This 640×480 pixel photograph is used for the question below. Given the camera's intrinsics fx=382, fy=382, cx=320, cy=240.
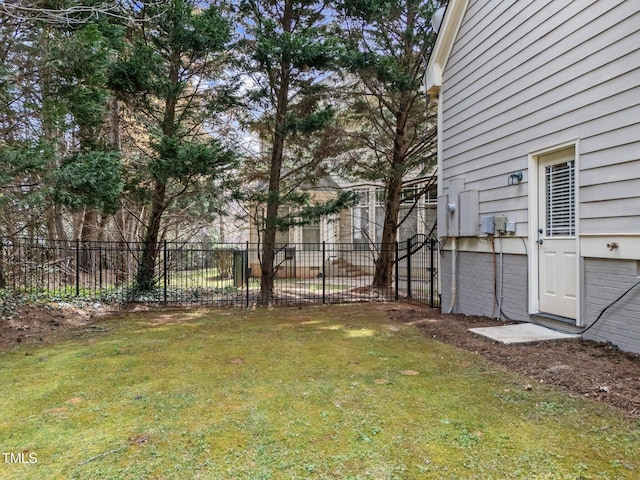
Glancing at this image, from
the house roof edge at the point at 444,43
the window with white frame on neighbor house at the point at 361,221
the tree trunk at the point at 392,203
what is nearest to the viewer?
the house roof edge at the point at 444,43

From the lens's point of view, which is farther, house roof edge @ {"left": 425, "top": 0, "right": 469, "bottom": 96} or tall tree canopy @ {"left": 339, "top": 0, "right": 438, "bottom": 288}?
tall tree canopy @ {"left": 339, "top": 0, "right": 438, "bottom": 288}

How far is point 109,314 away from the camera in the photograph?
7.21 metres

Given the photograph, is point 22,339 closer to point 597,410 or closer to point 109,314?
point 109,314

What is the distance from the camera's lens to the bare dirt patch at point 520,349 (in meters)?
3.02

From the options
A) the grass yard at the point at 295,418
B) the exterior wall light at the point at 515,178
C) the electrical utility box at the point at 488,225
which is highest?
the exterior wall light at the point at 515,178

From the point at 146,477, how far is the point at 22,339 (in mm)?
4548

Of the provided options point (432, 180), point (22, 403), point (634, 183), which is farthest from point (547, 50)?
point (22, 403)

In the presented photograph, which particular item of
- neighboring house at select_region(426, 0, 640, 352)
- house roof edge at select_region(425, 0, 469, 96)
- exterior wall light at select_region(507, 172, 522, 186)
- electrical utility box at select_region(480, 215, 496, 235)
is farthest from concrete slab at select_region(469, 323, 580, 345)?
house roof edge at select_region(425, 0, 469, 96)

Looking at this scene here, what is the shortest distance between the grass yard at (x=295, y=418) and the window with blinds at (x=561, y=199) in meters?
1.95

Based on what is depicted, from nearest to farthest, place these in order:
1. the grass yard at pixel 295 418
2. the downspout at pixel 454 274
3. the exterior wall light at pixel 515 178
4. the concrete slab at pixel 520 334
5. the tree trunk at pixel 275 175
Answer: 1. the grass yard at pixel 295 418
2. the concrete slab at pixel 520 334
3. the exterior wall light at pixel 515 178
4. the downspout at pixel 454 274
5. the tree trunk at pixel 275 175

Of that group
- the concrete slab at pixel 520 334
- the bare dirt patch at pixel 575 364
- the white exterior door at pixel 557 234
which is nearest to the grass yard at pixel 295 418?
the bare dirt patch at pixel 575 364

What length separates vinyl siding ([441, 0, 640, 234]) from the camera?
12.3 ft

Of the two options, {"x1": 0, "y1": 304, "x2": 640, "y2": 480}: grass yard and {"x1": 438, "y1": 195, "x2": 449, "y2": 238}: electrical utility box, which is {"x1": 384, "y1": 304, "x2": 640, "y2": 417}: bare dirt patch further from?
{"x1": 438, "y1": 195, "x2": 449, "y2": 238}: electrical utility box

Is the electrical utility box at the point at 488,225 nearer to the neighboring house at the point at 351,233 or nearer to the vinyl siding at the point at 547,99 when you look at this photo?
the vinyl siding at the point at 547,99
